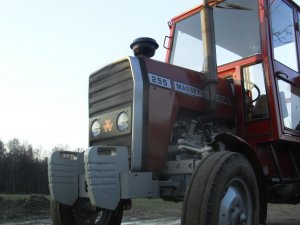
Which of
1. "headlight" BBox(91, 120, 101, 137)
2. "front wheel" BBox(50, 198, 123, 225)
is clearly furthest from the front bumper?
"headlight" BBox(91, 120, 101, 137)

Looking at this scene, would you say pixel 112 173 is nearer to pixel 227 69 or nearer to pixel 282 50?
pixel 227 69

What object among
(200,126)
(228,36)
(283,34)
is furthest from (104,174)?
(283,34)

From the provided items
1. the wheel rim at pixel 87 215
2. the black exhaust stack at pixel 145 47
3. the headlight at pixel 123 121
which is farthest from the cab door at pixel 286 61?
the wheel rim at pixel 87 215

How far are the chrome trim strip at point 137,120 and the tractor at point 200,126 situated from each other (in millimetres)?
11

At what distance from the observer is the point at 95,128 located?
5578 mm

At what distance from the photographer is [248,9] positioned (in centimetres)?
579

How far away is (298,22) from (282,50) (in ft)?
2.63

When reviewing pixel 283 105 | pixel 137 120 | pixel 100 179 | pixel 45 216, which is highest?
pixel 283 105

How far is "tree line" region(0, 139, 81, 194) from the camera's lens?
7836 centimetres

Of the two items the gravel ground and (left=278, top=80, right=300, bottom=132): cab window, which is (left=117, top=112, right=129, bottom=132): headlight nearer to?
(left=278, top=80, right=300, bottom=132): cab window

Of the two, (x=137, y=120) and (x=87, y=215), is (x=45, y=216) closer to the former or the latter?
(x=87, y=215)

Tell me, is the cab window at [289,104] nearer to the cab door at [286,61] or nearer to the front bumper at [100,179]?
the cab door at [286,61]

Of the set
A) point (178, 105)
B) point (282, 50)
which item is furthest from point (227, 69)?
point (178, 105)

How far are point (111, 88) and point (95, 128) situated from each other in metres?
0.59
